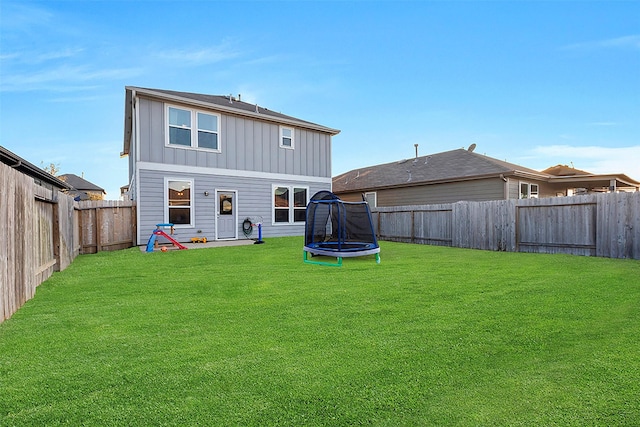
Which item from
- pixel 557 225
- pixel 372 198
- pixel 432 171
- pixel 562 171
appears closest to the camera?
pixel 557 225

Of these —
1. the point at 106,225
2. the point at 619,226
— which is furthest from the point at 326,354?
the point at 106,225

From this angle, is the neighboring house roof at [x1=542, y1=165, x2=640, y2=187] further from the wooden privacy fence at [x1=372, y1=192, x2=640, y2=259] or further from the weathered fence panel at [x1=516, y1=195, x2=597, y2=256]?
the weathered fence panel at [x1=516, y1=195, x2=597, y2=256]

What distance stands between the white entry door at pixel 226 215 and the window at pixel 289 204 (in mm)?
1888

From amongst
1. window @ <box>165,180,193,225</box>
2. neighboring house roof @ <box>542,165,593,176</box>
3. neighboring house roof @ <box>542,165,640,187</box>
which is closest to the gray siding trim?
window @ <box>165,180,193,225</box>

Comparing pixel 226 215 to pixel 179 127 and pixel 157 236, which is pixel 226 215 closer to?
pixel 157 236

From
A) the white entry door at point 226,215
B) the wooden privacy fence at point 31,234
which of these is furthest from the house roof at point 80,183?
the wooden privacy fence at point 31,234

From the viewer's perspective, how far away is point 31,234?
498cm

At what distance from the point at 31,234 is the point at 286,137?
11571 mm

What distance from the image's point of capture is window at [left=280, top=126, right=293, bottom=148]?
15.4 m

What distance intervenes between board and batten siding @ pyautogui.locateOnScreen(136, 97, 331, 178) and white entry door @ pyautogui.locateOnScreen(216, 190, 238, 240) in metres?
1.18

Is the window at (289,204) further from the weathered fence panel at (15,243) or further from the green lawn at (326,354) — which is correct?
the weathered fence panel at (15,243)

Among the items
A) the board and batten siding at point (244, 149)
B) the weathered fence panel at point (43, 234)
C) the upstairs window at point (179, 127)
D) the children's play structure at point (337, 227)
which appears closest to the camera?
the weathered fence panel at point (43, 234)

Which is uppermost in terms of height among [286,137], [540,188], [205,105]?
[205,105]

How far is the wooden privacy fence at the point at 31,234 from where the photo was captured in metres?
3.80
